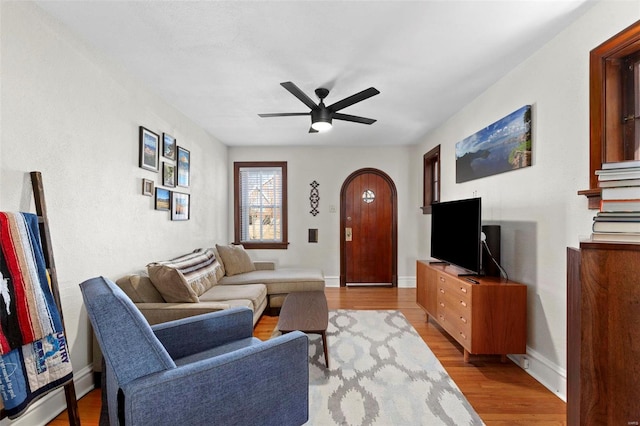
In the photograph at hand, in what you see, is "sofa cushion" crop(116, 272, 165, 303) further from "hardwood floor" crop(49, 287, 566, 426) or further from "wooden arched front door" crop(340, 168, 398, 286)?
"wooden arched front door" crop(340, 168, 398, 286)

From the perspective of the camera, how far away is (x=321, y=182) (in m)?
5.16

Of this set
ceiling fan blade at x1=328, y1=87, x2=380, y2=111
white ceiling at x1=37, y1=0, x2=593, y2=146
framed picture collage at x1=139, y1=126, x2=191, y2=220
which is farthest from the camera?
framed picture collage at x1=139, y1=126, x2=191, y2=220

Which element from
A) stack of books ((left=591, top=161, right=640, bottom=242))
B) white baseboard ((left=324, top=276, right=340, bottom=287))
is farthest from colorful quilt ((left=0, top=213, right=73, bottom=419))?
white baseboard ((left=324, top=276, right=340, bottom=287))

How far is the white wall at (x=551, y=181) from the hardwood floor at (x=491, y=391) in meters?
0.15

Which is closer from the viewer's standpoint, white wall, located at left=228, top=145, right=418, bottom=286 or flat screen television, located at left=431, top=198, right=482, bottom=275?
flat screen television, located at left=431, top=198, right=482, bottom=275

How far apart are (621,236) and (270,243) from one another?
4517 millimetres

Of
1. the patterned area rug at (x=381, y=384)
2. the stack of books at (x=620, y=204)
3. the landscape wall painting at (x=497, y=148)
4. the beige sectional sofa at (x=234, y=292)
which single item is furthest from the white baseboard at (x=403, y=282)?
the stack of books at (x=620, y=204)

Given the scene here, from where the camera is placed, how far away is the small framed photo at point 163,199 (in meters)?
2.97

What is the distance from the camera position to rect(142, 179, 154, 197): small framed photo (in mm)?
2732

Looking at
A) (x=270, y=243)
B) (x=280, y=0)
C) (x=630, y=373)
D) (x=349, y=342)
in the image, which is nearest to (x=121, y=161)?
(x=280, y=0)

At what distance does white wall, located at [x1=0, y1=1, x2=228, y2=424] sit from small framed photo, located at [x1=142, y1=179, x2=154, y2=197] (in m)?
0.05

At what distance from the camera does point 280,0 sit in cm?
165

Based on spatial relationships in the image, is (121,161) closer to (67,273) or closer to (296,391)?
(67,273)

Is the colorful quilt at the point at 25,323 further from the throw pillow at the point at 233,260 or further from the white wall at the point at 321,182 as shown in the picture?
the white wall at the point at 321,182
